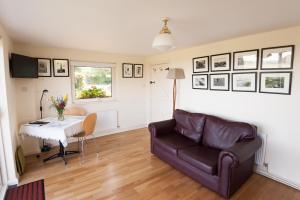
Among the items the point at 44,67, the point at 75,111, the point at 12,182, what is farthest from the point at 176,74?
the point at 12,182

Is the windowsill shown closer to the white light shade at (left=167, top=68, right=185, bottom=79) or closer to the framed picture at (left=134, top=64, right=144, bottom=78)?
the framed picture at (left=134, top=64, right=144, bottom=78)

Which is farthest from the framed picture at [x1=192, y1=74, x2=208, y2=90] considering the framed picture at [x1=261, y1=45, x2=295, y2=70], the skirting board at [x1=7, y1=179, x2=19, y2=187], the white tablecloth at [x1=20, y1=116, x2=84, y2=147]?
the skirting board at [x1=7, y1=179, x2=19, y2=187]

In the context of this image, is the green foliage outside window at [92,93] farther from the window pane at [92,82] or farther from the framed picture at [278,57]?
the framed picture at [278,57]

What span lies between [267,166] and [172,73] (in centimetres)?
226

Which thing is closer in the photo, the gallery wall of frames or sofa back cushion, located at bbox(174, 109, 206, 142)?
the gallery wall of frames

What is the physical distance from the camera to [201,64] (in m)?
3.45

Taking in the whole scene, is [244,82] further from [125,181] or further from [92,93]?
[92,93]

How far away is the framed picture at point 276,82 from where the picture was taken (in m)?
2.32

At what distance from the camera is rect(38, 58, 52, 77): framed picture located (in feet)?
11.2

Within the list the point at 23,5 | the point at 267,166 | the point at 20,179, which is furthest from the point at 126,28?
the point at 267,166

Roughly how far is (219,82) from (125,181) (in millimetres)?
2372

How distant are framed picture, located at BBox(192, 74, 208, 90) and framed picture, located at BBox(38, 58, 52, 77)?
3066 millimetres

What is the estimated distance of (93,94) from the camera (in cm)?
428

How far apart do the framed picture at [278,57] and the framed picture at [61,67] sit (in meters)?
3.74
